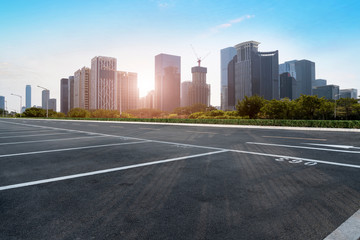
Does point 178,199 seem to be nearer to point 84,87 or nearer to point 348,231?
point 348,231

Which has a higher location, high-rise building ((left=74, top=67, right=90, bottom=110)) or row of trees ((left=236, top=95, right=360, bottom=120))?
high-rise building ((left=74, top=67, right=90, bottom=110))

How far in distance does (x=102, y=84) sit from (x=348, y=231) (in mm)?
189045

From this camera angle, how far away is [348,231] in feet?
8.96

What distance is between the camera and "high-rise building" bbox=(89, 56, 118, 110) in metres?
176

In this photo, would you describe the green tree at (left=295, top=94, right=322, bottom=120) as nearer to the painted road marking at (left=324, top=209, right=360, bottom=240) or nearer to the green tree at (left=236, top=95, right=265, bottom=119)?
the green tree at (left=236, top=95, right=265, bottom=119)

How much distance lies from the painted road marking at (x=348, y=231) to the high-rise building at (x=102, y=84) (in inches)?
7291

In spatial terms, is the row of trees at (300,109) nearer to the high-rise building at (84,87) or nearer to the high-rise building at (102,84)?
the high-rise building at (102,84)

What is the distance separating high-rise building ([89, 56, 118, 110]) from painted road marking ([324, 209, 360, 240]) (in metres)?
185

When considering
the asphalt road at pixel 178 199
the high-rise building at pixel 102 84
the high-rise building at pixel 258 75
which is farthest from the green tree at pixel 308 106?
the high-rise building at pixel 102 84

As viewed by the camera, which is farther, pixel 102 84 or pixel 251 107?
pixel 102 84

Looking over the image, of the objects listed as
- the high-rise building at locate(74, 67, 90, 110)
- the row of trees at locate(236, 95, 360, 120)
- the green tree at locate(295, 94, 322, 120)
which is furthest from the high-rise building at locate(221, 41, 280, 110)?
the green tree at locate(295, 94, 322, 120)

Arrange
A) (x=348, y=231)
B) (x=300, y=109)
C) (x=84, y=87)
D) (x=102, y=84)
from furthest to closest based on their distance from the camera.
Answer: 1. (x=84, y=87)
2. (x=102, y=84)
3. (x=300, y=109)
4. (x=348, y=231)

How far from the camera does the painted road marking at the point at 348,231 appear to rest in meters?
2.61

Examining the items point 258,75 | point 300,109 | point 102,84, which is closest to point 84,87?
point 102,84
